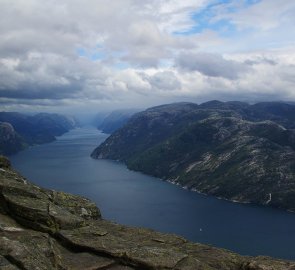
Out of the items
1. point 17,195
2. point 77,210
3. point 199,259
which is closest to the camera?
point 199,259

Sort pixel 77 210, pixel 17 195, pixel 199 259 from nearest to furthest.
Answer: pixel 199 259 < pixel 17 195 < pixel 77 210

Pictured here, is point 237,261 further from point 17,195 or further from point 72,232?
point 17,195

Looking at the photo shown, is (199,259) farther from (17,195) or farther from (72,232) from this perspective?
(17,195)

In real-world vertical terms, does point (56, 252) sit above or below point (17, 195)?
below

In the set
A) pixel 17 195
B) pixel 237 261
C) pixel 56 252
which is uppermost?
pixel 17 195

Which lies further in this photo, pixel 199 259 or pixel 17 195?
pixel 17 195

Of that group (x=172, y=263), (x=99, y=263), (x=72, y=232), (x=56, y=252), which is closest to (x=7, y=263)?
(x=56, y=252)
